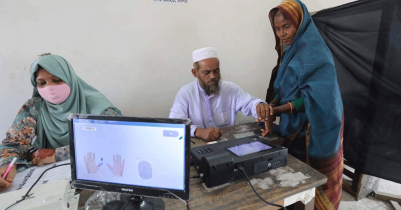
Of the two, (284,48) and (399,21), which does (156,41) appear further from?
(399,21)

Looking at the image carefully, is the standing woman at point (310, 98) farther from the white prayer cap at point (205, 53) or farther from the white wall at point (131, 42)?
the white wall at point (131, 42)

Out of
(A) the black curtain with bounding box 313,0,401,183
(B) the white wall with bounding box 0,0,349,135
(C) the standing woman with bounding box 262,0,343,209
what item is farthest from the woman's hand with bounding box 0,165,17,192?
(A) the black curtain with bounding box 313,0,401,183

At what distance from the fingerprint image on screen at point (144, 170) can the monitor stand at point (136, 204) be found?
14cm

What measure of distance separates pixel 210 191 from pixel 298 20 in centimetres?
107

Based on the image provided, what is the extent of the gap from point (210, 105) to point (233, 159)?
2.89 ft

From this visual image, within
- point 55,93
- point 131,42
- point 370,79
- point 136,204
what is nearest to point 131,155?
point 136,204

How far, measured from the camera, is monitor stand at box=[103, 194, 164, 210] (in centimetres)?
70

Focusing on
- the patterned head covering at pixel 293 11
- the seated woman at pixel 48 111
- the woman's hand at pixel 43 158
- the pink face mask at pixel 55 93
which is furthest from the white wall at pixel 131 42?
the patterned head covering at pixel 293 11

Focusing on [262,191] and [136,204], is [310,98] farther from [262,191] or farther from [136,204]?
[136,204]

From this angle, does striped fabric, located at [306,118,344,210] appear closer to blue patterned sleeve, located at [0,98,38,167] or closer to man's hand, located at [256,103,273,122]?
man's hand, located at [256,103,273,122]

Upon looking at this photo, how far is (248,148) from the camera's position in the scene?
0.90 m

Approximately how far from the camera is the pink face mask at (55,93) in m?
1.11

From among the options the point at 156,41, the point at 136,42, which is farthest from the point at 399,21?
the point at 136,42

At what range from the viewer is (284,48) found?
1.43 metres
